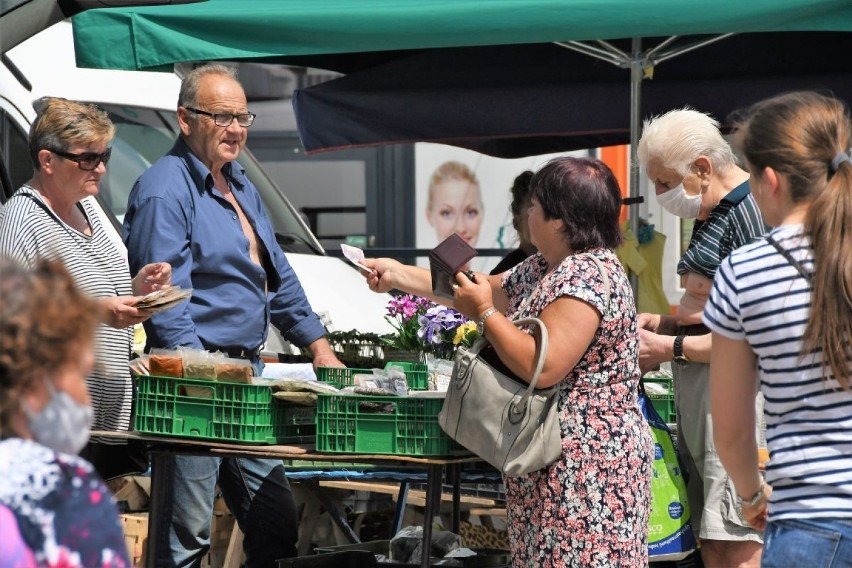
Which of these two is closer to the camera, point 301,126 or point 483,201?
point 301,126

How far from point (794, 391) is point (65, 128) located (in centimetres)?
255

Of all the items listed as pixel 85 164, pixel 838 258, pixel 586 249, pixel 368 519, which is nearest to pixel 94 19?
pixel 85 164

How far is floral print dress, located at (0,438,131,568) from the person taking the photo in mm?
1661

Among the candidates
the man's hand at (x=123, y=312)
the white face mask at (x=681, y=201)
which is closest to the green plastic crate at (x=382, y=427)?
the man's hand at (x=123, y=312)

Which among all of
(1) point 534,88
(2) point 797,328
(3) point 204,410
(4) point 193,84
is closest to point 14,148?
(4) point 193,84

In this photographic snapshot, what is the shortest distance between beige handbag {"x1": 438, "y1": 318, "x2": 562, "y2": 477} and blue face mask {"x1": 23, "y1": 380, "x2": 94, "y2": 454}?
160 centimetres

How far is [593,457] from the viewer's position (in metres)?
3.28

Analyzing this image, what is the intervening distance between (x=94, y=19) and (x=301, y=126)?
5.89ft

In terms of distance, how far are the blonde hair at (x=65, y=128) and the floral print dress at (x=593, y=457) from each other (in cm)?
161

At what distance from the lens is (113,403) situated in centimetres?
404

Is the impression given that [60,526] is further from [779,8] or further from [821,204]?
[779,8]

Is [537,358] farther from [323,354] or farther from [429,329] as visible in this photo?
[323,354]

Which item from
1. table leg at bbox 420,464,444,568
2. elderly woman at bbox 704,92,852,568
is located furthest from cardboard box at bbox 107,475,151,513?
elderly woman at bbox 704,92,852,568

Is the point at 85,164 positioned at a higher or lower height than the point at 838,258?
higher
